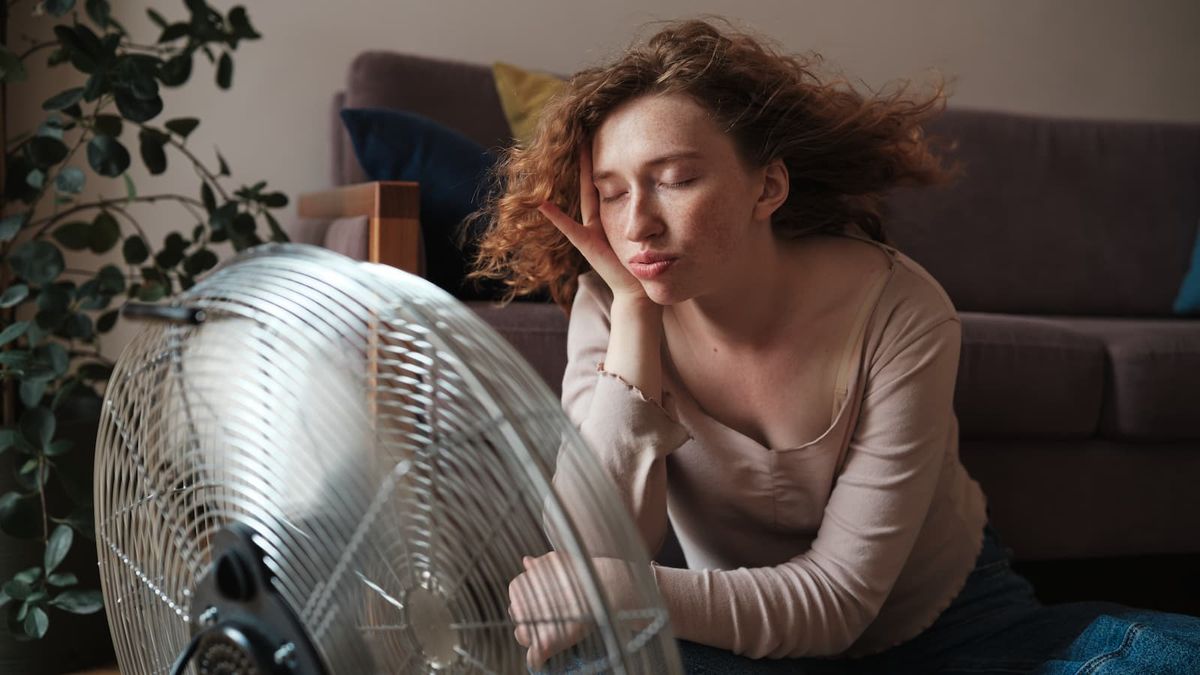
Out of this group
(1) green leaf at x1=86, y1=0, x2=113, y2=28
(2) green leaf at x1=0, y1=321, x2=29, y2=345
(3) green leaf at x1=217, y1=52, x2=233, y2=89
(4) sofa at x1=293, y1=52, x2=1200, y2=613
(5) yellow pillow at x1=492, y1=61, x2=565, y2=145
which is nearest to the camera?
(2) green leaf at x1=0, y1=321, x2=29, y2=345

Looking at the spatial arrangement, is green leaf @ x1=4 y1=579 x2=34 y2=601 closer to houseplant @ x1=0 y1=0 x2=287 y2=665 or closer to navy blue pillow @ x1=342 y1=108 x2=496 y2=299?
houseplant @ x1=0 y1=0 x2=287 y2=665

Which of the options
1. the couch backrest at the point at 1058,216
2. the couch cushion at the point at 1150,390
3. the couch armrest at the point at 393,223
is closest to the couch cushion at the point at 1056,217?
the couch backrest at the point at 1058,216

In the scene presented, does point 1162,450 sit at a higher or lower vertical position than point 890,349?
lower

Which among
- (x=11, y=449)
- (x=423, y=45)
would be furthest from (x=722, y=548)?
(x=423, y=45)

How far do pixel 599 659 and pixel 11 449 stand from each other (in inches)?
46.1

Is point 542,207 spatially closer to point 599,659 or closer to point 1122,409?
point 599,659

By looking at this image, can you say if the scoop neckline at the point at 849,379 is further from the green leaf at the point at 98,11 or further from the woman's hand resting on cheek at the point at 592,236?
the green leaf at the point at 98,11

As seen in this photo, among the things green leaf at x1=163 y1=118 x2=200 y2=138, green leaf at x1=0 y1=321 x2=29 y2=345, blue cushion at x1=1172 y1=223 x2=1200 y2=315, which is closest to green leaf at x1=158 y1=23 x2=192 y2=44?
green leaf at x1=163 y1=118 x2=200 y2=138

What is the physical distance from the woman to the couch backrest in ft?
4.15

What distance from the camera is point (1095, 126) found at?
264 cm

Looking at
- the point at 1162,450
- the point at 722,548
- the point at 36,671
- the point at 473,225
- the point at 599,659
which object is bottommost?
the point at 36,671

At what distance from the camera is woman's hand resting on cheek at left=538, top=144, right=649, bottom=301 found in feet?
3.20

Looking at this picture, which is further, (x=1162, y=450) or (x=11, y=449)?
(x=1162, y=450)

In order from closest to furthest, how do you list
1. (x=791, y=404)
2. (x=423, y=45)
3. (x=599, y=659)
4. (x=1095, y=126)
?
(x=599, y=659), (x=791, y=404), (x=423, y=45), (x=1095, y=126)
